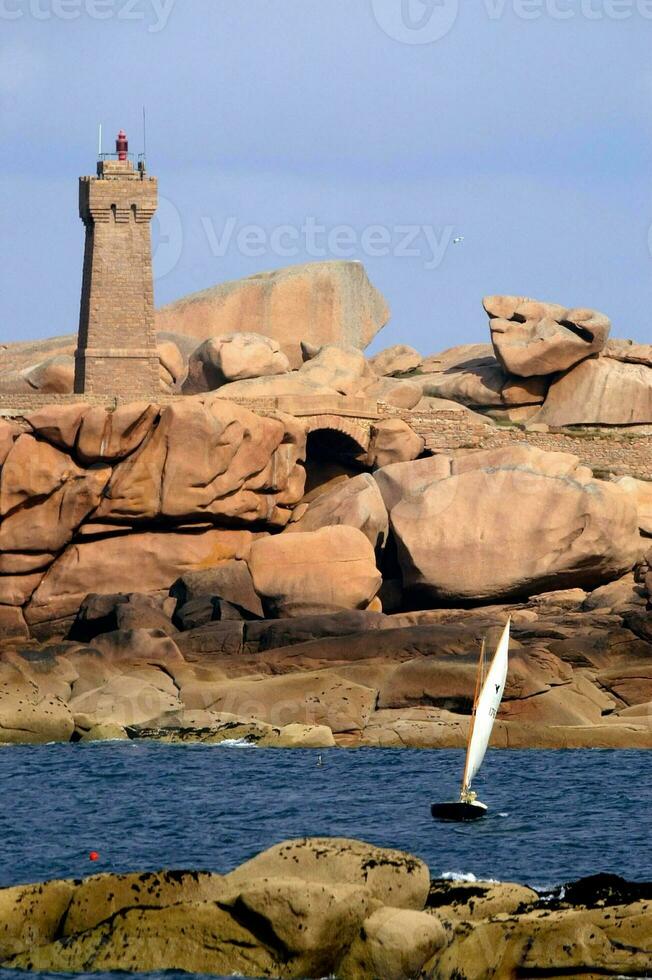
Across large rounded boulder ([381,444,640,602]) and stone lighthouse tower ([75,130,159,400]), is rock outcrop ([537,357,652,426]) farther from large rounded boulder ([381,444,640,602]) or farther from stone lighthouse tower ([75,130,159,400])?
stone lighthouse tower ([75,130,159,400])

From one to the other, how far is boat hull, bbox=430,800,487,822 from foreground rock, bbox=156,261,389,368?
42922mm

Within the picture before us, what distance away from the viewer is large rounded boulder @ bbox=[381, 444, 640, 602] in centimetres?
5197

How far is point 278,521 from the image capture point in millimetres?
55438

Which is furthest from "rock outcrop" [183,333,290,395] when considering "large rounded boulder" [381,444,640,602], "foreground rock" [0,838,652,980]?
"foreground rock" [0,838,652,980]

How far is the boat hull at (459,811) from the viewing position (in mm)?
30812

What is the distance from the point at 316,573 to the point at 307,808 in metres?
18.6

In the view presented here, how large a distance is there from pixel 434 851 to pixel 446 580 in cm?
2470

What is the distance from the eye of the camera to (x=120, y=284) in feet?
200

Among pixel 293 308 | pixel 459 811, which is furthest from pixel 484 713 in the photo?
pixel 293 308

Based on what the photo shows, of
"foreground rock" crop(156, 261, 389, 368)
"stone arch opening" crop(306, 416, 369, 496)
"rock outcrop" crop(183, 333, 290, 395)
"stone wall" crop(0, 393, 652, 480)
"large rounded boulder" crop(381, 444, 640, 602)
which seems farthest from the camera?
"foreground rock" crop(156, 261, 389, 368)

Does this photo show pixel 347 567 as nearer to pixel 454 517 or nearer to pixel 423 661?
pixel 454 517

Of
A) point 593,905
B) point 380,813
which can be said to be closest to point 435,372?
point 380,813

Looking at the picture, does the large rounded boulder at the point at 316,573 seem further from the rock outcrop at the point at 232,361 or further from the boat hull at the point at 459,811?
the boat hull at the point at 459,811

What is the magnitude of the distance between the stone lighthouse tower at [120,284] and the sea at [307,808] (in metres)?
21.9
